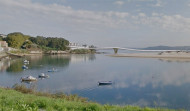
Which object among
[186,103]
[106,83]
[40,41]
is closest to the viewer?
[186,103]

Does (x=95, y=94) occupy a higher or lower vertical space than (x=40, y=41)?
lower

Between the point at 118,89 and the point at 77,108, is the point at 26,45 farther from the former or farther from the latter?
the point at 77,108

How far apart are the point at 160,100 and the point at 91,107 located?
967cm

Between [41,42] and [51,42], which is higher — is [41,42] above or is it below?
below

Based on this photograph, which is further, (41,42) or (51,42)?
(51,42)

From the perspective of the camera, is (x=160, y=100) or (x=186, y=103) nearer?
(x=186, y=103)

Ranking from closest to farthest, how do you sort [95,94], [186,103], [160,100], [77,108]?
[77,108]
[186,103]
[160,100]
[95,94]

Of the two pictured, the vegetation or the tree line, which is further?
the vegetation

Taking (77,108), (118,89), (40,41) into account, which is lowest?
(118,89)

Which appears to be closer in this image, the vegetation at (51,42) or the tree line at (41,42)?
the tree line at (41,42)

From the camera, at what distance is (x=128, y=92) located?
16.5 metres

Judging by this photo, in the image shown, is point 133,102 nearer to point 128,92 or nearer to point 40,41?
point 128,92

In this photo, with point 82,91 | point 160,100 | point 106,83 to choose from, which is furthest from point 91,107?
point 106,83

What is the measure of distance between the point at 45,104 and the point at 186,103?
35.8 ft
